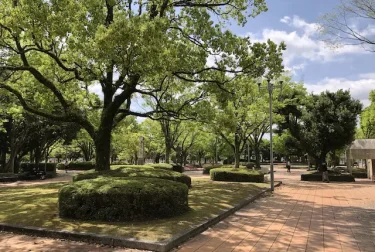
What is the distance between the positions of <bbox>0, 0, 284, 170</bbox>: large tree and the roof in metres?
17.8

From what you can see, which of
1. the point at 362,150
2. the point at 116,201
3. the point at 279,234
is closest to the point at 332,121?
the point at 362,150

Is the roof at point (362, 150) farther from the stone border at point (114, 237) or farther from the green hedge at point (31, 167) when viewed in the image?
the green hedge at point (31, 167)

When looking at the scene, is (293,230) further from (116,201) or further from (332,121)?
(332,121)

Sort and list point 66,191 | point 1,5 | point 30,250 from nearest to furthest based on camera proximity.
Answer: point 30,250, point 66,191, point 1,5

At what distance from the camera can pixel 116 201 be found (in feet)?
23.3

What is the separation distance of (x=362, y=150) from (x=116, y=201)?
24.8 m

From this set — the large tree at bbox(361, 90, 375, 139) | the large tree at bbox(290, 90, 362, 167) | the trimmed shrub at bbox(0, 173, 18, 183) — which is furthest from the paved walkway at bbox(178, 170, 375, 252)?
the large tree at bbox(361, 90, 375, 139)

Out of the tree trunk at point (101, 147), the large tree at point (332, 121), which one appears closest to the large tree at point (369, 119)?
the large tree at point (332, 121)

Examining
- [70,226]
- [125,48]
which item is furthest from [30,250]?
[125,48]

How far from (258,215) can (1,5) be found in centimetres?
1003

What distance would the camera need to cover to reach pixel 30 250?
549cm

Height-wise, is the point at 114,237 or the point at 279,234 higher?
the point at 114,237

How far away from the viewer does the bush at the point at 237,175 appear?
19.3m

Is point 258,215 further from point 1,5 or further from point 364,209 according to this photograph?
point 1,5
